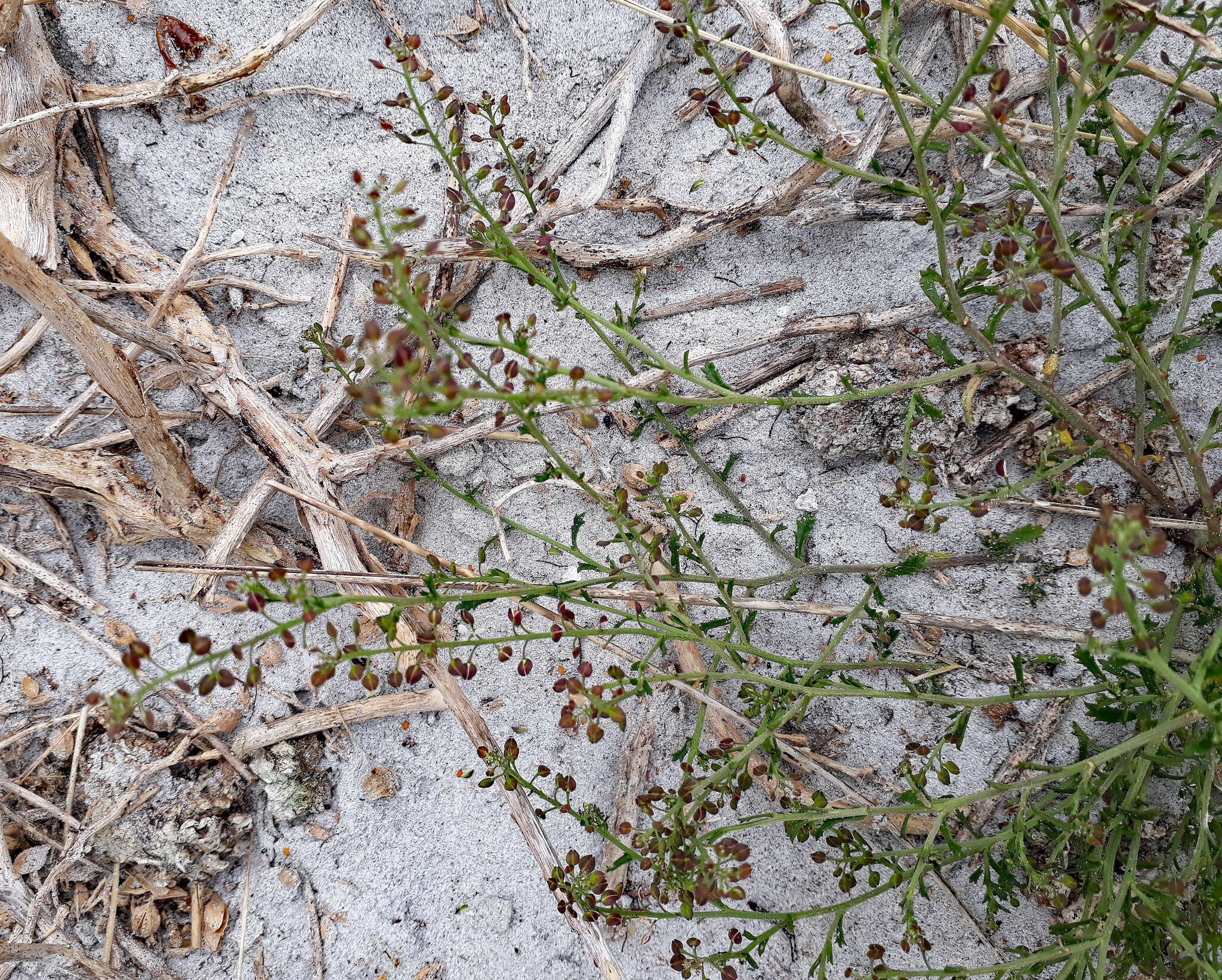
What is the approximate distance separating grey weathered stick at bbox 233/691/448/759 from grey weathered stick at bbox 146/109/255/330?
1.25m

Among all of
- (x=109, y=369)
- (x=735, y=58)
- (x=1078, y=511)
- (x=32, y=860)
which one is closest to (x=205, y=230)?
(x=109, y=369)

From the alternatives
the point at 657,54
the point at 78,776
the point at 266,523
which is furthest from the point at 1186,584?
the point at 78,776

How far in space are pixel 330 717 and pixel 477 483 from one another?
0.84 meters

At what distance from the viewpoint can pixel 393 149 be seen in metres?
2.74

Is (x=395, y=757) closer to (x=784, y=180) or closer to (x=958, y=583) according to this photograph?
(x=958, y=583)

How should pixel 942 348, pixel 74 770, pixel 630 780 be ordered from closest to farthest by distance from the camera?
1. pixel 942 348
2. pixel 74 770
3. pixel 630 780

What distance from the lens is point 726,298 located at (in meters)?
2.65

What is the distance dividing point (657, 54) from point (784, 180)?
63 cm

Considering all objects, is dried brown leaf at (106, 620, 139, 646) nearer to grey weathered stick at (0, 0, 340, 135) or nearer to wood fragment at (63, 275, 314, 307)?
wood fragment at (63, 275, 314, 307)

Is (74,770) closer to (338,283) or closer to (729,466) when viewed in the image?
(338,283)

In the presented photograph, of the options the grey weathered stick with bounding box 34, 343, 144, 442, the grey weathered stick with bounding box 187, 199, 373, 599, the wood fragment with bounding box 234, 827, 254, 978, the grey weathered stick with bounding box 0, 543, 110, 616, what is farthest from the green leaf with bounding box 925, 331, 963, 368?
the grey weathered stick with bounding box 0, 543, 110, 616

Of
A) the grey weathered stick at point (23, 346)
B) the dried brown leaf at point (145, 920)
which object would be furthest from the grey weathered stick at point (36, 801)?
the grey weathered stick at point (23, 346)

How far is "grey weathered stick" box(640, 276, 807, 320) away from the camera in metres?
2.61

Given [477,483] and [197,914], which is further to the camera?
[477,483]
